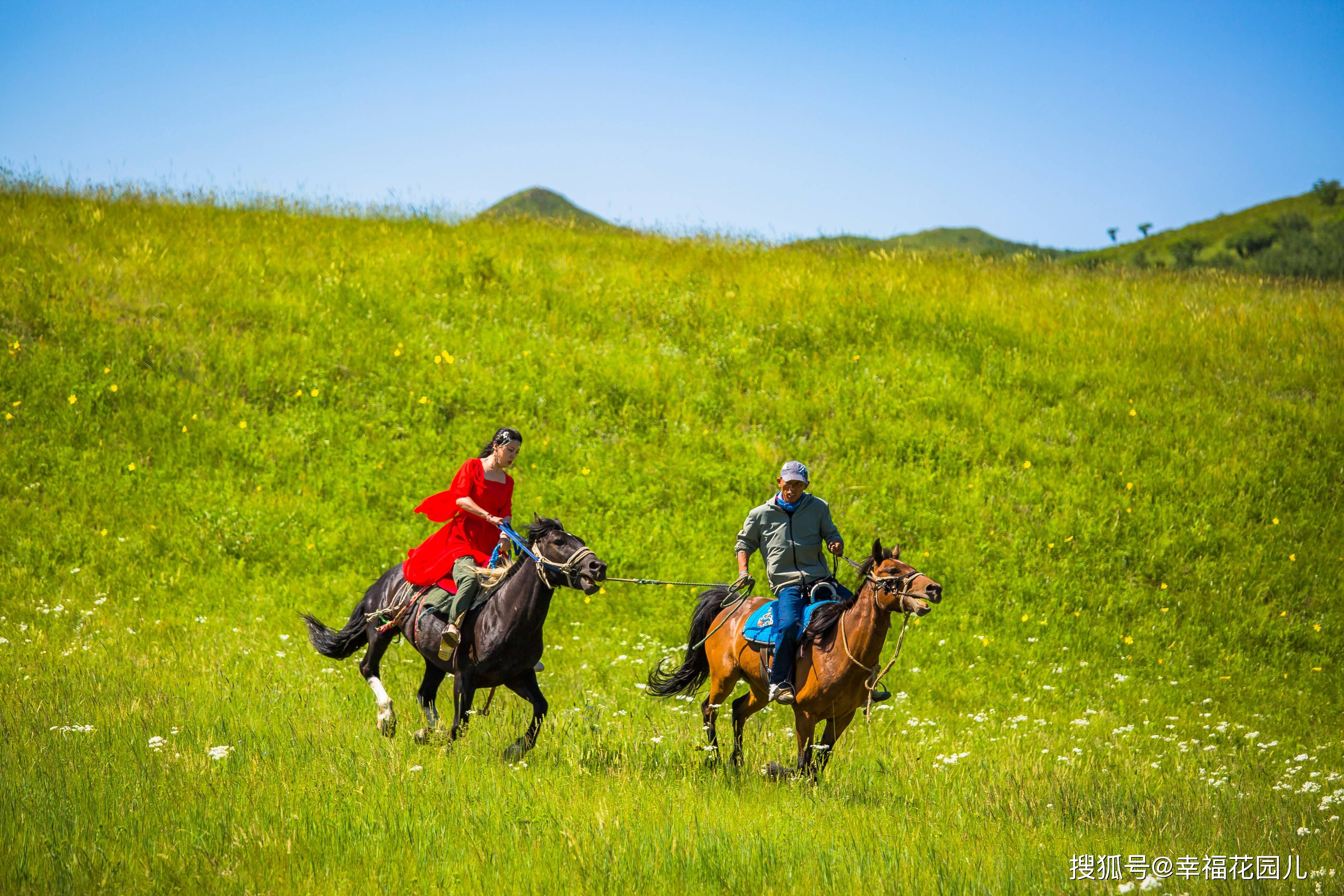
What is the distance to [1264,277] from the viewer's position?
21141mm

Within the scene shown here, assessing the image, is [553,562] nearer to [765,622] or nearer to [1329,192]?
[765,622]

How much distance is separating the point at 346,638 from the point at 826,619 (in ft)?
15.2

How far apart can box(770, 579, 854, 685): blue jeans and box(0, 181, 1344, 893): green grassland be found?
835 millimetres

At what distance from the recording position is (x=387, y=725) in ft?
24.4

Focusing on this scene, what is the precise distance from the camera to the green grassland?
517 cm

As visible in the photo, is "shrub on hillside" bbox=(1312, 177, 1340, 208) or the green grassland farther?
"shrub on hillside" bbox=(1312, 177, 1340, 208)

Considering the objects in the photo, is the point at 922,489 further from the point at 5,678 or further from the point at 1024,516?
the point at 5,678

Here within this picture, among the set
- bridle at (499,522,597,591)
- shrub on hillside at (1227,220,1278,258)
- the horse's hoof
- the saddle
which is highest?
shrub on hillside at (1227,220,1278,258)

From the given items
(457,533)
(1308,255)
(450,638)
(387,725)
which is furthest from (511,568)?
(1308,255)

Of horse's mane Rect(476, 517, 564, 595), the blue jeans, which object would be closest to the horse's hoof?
horse's mane Rect(476, 517, 564, 595)

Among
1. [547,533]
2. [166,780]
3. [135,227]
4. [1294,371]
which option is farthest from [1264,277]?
[135,227]

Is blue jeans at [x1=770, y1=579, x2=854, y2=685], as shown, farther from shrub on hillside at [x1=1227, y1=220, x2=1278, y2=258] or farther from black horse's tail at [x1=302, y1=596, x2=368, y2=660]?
shrub on hillside at [x1=1227, y1=220, x2=1278, y2=258]

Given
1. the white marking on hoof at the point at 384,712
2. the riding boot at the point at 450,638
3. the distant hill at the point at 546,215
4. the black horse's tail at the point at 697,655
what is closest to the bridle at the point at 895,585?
the black horse's tail at the point at 697,655

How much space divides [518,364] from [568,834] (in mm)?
11753
